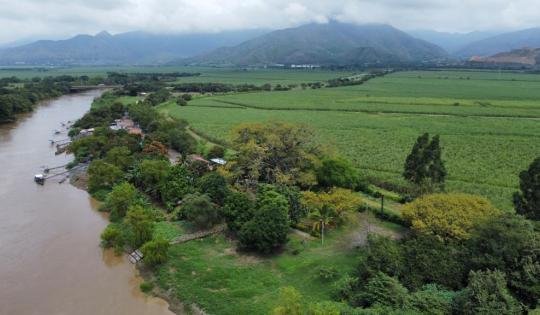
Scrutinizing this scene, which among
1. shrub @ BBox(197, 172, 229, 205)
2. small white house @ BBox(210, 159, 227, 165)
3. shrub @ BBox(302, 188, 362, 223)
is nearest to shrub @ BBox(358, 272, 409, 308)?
shrub @ BBox(302, 188, 362, 223)

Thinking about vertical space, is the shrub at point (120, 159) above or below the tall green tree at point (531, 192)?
below

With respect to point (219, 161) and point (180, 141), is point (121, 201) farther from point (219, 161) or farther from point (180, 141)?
point (180, 141)

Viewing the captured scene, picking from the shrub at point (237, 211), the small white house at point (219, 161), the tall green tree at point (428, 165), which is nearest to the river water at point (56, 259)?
the shrub at point (237, 211)

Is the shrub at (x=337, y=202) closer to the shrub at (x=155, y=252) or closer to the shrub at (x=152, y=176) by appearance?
the shrub at (x=155, y=252)

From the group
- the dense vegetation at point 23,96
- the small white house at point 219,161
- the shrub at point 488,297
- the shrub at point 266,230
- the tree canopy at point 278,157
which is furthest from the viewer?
the dense vegetation at point 23,96

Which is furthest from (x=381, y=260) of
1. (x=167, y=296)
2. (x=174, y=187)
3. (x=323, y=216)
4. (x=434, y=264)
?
(x=174, y=187)

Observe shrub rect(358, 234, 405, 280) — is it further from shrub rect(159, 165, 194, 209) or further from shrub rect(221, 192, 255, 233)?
shrub rect(159, 165, 194, 209)
